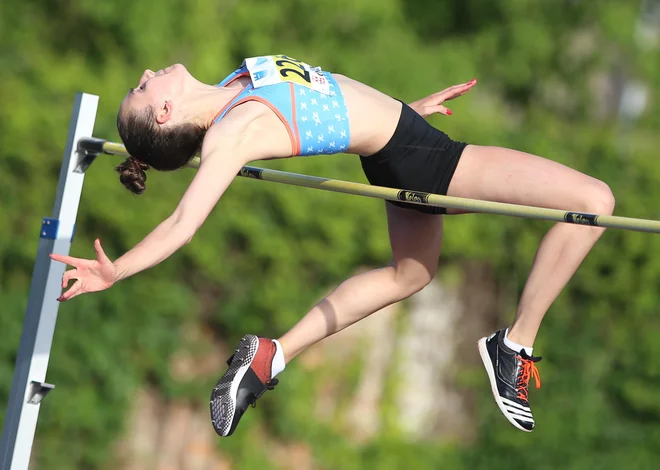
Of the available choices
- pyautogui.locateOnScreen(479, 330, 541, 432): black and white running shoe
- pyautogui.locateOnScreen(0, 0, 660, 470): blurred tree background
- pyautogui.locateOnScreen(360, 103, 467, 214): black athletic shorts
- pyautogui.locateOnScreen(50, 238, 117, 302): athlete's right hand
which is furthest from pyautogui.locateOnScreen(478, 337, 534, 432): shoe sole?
pyautogui.locateOnScreen(0, 0, 660, 470): blurred tree background

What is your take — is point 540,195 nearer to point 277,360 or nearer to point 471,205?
point 471,205

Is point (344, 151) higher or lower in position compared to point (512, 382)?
higher

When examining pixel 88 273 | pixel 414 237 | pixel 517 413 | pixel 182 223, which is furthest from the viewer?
pixel 414 237

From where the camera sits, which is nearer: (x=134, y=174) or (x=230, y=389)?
(x=230, y=389)

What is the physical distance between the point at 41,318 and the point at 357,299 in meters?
1.23

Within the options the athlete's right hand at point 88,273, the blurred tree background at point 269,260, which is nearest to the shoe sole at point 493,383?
the athlete's right hand at point 88,273

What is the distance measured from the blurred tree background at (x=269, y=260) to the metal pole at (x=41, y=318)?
7.03ft

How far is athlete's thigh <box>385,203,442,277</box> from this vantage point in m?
4.61

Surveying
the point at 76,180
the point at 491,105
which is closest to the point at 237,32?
the point at 491,105

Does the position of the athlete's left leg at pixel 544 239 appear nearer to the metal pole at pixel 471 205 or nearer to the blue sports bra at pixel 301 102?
the metal pole at pixel 471 205

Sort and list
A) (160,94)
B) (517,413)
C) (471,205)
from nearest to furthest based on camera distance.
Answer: (471,205)
(160,94)
(517,413)

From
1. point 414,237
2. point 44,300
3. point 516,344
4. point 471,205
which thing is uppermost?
point 471,205

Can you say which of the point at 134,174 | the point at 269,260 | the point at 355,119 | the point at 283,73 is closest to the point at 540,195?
the point at 355,119

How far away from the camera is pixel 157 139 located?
418 centimetres
